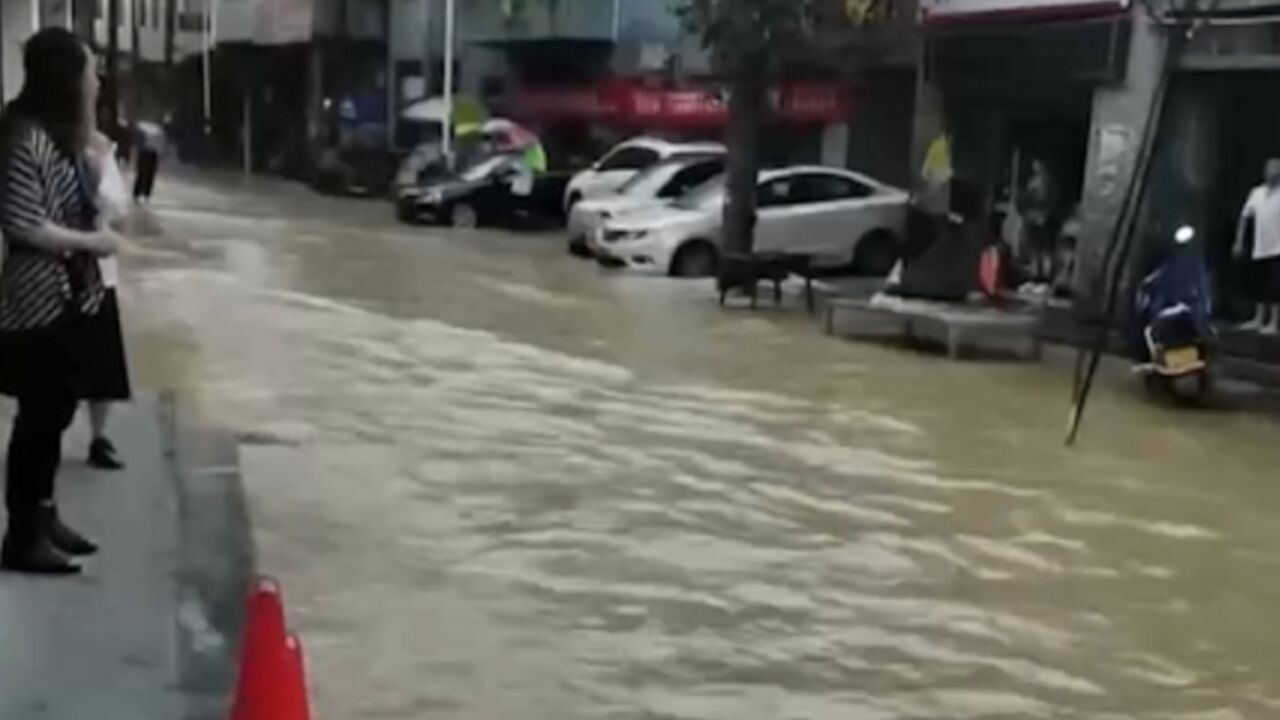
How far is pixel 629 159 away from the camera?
3600 cm

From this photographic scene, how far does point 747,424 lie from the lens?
47.4ft

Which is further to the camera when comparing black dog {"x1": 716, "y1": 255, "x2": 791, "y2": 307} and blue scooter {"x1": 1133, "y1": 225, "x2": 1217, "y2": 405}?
black dog {"x1": 716, "y1": 255, "x2": 791, "y2": 307}

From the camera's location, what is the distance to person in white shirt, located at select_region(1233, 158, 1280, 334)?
60.0ft

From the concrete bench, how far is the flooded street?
44cm

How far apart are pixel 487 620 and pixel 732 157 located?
18.7 meters

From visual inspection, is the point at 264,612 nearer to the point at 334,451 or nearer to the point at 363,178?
the point at 334,451

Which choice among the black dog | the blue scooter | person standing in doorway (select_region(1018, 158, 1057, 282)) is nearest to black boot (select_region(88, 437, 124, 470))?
the blue scooter

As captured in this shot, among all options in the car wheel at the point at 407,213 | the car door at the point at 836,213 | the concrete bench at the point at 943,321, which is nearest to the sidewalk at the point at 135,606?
the concrete bench at the point at 943,321

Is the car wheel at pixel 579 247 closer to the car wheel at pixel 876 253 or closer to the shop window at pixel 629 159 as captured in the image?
the shop window at pixel 629 159

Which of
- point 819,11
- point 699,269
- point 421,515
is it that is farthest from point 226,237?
point 421,515

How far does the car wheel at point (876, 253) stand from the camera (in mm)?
28797

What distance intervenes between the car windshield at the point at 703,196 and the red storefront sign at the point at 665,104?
4.37ft

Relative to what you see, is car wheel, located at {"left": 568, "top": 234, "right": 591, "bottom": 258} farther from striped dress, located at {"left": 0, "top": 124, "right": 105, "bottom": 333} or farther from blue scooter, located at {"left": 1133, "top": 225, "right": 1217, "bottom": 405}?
striped dress, located at {"left": 0, "top": 124, "right": 105, "bottom": 333}

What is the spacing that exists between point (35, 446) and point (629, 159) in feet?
93.4
